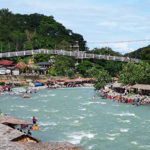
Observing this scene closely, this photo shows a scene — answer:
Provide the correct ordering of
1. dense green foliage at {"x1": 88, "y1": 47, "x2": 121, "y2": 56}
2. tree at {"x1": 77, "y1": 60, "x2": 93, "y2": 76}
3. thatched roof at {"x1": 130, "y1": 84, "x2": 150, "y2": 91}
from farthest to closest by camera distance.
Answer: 1. dense green foliage at {"x1": 88, "y1": 47, "x2": 121, "y2": 56}
2. tree at {"x1": 77, "y1": 60, "x2": 93, "y2": 76}
3. thatched roof at {"x1": 130, "y1": 84, "x2": 150, "y2": 91}

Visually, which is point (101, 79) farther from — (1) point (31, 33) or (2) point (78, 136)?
(1) point (31, 33)

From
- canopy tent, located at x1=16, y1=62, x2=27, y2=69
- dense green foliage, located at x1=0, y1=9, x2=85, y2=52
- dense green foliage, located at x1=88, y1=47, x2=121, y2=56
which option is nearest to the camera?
canopy tent, located at x1=16, y1=62, x2=27, y2=69

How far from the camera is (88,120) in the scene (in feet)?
80.2

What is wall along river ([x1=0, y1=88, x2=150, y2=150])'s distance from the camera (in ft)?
61.6

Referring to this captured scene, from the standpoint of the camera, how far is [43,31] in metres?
81.1

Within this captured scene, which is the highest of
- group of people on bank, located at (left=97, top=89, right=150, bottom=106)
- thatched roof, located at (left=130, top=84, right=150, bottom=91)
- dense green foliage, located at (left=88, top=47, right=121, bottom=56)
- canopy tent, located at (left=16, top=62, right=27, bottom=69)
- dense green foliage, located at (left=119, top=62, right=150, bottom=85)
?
dense green foliage, located at (left=88, top=47, right=121, bottom=56)

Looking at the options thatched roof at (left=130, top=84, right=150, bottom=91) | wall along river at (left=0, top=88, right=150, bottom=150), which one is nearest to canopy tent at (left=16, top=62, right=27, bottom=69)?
wall along river at (left=0, top=88, right=150, bottom=150)

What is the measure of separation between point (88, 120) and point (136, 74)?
16.2 meters

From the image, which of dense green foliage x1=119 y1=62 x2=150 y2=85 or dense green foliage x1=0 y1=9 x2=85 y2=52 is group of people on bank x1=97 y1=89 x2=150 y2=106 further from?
dense green foliage x1=0 y1=9 x2=85 y2=52

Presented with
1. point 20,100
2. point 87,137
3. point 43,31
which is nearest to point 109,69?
point 43,31

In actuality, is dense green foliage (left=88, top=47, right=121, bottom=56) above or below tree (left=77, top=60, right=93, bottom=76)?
above

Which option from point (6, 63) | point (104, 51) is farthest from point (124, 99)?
point (104, 51)

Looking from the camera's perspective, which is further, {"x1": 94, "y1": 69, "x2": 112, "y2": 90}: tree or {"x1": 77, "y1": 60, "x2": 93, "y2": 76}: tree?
{"x1": 77, "y1": 60, "x2": 93, "y2": 76}: tree

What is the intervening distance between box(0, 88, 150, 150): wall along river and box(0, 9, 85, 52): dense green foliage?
122 feet
